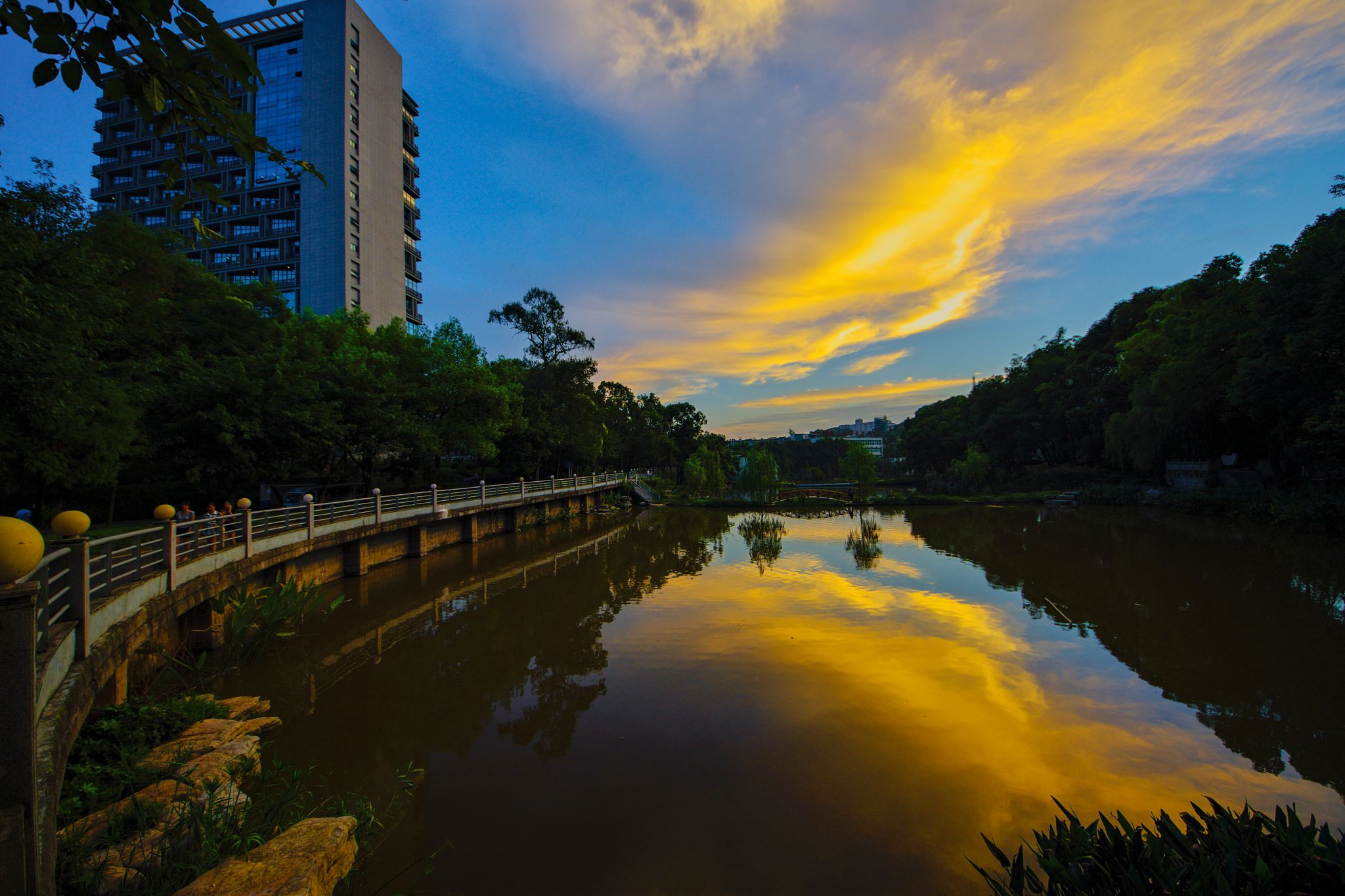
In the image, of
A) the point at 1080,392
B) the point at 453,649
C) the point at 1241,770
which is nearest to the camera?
the point at 1241,770

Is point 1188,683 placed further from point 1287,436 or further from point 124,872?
point 1287,436

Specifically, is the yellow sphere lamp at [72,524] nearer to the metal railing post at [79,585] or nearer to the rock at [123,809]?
the metal railing post at [79,585]

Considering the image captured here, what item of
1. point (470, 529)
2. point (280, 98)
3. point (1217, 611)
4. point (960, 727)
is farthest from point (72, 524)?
point (280, 98)

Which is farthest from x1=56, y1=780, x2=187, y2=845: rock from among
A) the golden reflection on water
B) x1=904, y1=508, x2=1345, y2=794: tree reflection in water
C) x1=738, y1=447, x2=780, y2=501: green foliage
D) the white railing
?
x1=738, y1=447, x2=780, y2=501: green foliage

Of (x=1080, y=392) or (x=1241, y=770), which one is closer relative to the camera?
(x=1241, y=770)

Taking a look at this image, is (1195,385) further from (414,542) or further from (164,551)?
(164,551)

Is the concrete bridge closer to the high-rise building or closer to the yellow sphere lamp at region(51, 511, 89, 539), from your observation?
the yellow sphere lamp at region(51, 511, 89, 539)

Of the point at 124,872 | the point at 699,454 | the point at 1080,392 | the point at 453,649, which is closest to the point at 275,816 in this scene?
the point at 124,872

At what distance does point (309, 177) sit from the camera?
36.4 m

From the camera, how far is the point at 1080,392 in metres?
43.4

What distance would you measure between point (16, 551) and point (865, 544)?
67.8ft

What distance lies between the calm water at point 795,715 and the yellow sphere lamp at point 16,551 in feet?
9.82

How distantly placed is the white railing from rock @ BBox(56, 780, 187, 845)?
1.23 metres

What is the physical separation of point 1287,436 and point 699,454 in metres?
31.4
